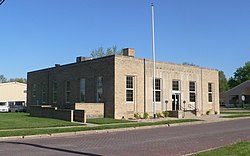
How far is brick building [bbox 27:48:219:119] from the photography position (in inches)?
1259

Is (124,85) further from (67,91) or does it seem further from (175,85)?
(67,91)

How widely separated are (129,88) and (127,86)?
0.28 metres

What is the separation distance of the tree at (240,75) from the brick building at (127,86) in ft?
304

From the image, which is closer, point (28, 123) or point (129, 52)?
point (28, 123)

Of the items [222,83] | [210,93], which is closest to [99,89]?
[210,93]

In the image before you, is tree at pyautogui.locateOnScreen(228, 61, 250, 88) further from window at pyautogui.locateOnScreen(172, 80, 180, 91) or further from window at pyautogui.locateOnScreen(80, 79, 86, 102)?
window at pyautogui.locateOnScreen(80, 79, 86, 102)

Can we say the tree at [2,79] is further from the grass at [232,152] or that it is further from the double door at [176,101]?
the grass at [232,152]

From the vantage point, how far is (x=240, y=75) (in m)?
132

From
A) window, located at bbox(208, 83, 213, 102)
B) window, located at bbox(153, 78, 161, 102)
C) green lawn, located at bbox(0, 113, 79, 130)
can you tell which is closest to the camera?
green lawn, located at bbox(0, 113, 79, 130)

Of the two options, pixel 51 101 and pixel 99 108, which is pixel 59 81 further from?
pixel 99 108

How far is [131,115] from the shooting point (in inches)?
1282

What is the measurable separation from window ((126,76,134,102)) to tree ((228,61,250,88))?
106m

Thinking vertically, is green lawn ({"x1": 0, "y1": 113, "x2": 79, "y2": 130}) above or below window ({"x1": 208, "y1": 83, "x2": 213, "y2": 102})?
below

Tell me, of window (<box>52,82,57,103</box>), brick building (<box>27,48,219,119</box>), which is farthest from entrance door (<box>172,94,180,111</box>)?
window (<box>52,82,57,103</box>)
